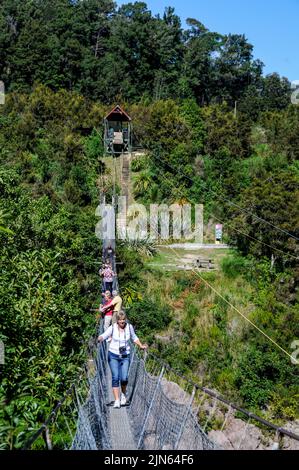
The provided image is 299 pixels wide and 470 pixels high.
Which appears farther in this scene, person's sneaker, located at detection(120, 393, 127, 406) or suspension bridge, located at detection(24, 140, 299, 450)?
person's sneaker, located at detection(120, 393, 127, 406)

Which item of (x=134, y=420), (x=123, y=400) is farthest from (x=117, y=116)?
(x=134, y=420)

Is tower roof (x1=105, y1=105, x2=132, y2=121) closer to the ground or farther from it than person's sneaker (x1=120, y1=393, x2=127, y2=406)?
farther from it

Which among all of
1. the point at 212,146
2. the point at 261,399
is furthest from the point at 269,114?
the point at 261,399

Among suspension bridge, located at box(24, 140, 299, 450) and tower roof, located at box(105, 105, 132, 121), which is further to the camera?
tower roof, located at box(105, 105, 132, 121)

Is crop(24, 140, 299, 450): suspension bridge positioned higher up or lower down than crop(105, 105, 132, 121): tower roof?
lower down

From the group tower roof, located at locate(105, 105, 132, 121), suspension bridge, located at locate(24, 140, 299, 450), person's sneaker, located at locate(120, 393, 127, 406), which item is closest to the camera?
suspension bridge, located at locate(24, 140, 299, 450)

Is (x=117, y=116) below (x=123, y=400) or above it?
above

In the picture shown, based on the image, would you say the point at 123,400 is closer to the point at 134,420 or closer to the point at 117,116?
the point at 134,420

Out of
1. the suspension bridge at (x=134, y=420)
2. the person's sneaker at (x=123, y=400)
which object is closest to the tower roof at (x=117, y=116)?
the suspension bridge at (x=134, y=420)

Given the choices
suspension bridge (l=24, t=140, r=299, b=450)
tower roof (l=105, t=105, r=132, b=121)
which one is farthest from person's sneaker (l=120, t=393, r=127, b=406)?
tower roof (l=105, t=105, r=132, b=121)

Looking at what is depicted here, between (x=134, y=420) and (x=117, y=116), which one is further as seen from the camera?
(x=117, y=116)

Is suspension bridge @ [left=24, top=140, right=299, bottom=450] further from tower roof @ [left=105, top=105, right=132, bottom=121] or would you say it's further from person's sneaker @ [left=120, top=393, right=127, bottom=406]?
tower roof @ [left=105, top=105, right=132, bottom=121]

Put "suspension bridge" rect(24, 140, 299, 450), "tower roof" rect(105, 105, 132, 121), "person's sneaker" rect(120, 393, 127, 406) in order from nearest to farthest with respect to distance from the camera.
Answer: "suspension bridge" rect(24, 140, 299, 450) < "person's sneaker" rect(120, 393, 127, 406) < "tower roof" rect(105, 105, 132, 121)
